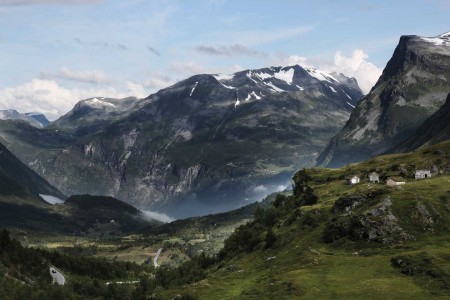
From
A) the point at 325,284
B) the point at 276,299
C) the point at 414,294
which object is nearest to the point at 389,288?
the point at 414,294

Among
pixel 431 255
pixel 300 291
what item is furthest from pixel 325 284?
pixel 431 255

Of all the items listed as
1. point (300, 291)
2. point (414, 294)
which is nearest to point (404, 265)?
point (414, 294)

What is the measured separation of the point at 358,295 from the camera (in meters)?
183

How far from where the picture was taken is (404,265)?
19875 cm

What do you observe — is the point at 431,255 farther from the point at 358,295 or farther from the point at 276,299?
the point at 276,299

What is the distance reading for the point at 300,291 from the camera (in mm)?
198000

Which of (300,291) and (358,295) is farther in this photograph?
(300,291)

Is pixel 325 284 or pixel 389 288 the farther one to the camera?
→ pixel 325 284

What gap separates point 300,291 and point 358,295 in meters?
21.4

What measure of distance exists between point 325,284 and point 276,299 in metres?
16.5

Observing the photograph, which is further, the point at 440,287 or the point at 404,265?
the point at 404,265

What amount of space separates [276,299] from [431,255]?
51.4 metres

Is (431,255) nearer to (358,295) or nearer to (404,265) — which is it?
(404,265)

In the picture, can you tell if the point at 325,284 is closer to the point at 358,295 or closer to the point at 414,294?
the point at 358,295
